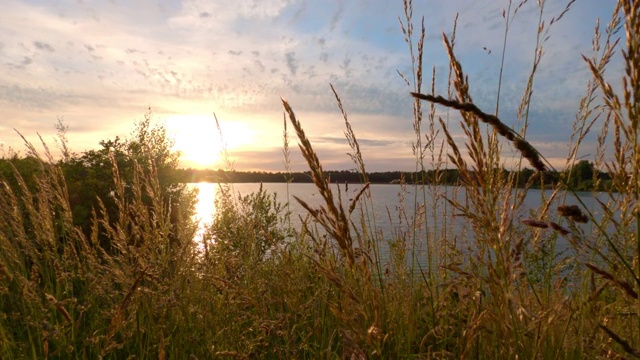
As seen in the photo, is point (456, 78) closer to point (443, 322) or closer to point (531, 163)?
point (531, 163)

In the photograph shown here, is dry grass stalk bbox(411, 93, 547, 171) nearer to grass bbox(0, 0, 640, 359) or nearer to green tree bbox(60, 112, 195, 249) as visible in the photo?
grass bbox(0, 0, 640, 359)

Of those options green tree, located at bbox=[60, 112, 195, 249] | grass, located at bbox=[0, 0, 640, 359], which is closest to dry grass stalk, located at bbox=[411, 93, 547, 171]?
grass, located at bbox=[0, 0, 640, 359]

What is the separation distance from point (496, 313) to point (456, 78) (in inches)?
31.1

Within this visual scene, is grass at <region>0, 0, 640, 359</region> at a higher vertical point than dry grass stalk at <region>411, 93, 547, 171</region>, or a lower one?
lower

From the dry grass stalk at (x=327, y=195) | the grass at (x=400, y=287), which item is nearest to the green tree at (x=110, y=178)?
the grass at (x=400, y=287)

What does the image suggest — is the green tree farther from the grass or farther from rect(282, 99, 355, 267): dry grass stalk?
rect(282, 99, 355, 267): dry grass stalk

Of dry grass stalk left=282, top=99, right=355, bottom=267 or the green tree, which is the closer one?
dry grass stalk left=282, top=99, right=355, bottom=267

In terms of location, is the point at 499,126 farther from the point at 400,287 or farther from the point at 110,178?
the point at 110,178

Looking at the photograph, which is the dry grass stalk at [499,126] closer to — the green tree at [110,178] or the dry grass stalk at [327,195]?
the dry grass stalk at [327,195]

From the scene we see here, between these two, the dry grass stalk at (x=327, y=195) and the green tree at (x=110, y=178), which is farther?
the green tree at (x=110, y=178)

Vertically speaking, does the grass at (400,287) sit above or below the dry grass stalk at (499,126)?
below

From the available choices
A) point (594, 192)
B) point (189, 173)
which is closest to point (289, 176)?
point (594, 192)

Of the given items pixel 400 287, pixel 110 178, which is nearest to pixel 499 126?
pixel 400 287

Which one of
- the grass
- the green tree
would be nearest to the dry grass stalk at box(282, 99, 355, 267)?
the grass
